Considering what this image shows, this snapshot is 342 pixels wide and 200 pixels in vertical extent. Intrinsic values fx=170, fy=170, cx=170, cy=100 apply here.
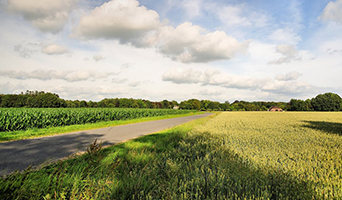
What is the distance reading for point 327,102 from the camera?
93.8 meters

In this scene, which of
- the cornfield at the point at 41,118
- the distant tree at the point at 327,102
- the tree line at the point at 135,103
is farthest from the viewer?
the distant tree at the point at 327,102

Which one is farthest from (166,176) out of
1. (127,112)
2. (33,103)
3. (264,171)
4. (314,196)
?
(33,103)

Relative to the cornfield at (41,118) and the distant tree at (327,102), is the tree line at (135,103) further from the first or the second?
the cornfield at (41,118)

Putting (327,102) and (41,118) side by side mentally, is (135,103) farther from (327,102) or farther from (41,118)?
(327,102)

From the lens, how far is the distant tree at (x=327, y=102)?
9262 cm

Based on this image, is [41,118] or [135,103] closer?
[41,118]

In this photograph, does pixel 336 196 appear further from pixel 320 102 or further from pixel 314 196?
pixel 320 102

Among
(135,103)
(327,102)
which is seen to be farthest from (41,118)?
(327,102)

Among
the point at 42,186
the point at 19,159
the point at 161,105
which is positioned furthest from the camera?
the point at 161,105

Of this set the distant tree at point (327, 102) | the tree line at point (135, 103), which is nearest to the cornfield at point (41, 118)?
the tree line at point (135, 103)

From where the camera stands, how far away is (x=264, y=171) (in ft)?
11.8

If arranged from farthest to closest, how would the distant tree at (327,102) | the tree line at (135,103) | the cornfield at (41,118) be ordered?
the distant tree at (327,102) → the tree line at (135,103) → the cornfield at (41,118)

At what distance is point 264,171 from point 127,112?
84.3ft

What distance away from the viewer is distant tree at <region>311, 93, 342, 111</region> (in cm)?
9262
